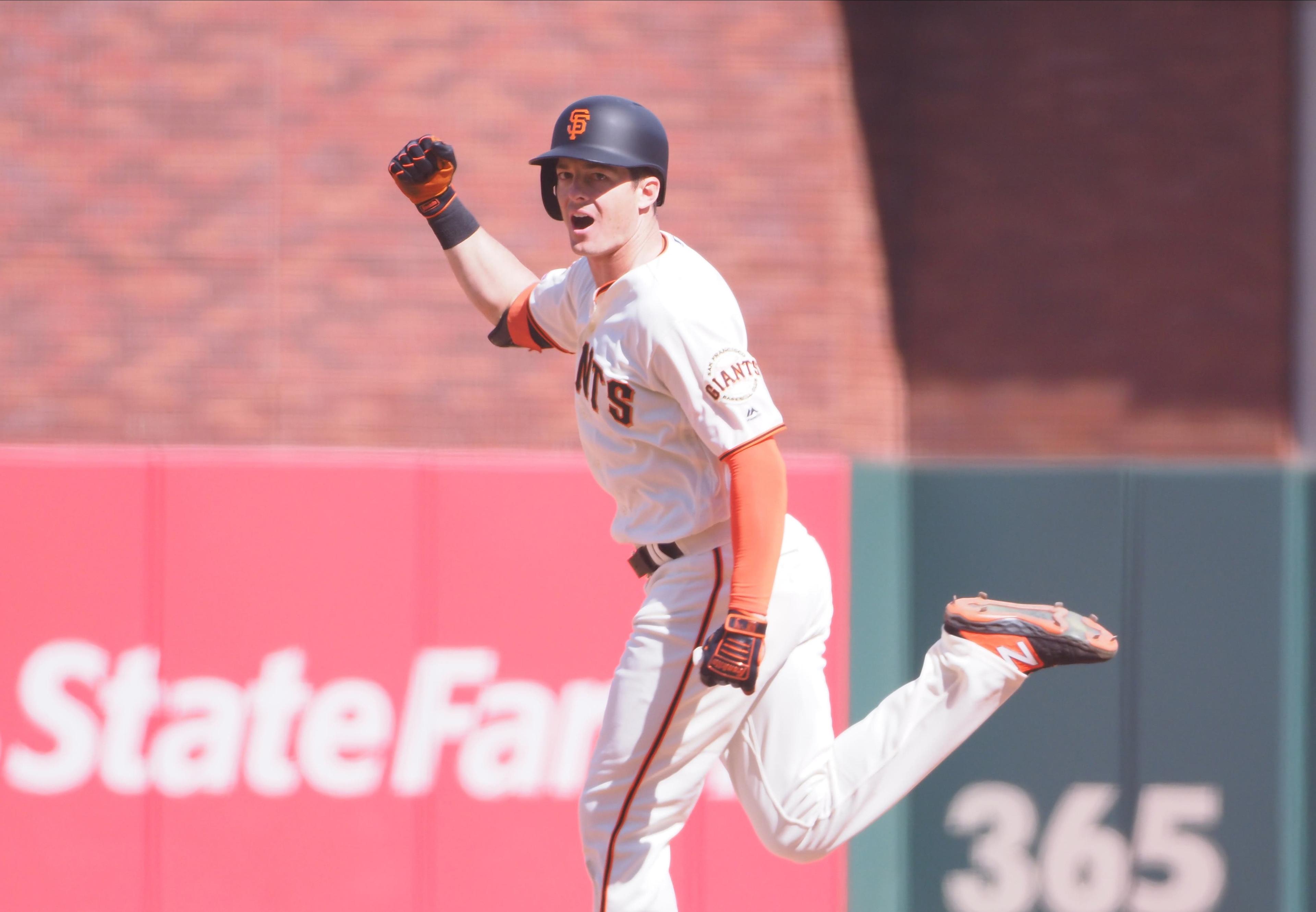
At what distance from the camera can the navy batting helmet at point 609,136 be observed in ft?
9.39

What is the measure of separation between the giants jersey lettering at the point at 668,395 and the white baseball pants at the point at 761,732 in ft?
0.51

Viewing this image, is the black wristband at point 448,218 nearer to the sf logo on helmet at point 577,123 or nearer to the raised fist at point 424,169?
the raised fist at point 424,169

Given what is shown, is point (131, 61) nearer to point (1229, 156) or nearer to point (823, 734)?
point (823, 734)

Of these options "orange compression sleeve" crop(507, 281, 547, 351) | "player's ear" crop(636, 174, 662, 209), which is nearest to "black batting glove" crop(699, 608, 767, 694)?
"player's ear" crop(636, 174, 662, 209)

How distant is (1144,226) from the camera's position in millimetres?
5680

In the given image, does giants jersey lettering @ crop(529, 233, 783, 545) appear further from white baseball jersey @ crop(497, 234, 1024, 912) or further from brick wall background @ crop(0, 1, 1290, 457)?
brick wall background @ crop(0, 1, 1290, 457)

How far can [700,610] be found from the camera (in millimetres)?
2916

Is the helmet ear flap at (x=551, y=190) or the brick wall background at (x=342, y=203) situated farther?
the brick wall background at (x=342, y=203)

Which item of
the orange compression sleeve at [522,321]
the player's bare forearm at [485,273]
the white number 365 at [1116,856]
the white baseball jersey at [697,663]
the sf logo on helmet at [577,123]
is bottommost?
the white number 365 at [1116,856]

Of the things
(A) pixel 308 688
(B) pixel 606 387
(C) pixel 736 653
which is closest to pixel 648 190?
→ (B) pixel 606 387

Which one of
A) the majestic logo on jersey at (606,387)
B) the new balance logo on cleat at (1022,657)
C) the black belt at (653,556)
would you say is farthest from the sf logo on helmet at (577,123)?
the new balance logo on cleat at (1022,657)

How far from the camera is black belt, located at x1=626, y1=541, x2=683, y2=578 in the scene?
9.81 ft

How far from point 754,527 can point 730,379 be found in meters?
0.32

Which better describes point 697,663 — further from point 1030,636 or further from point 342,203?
point 342,203
